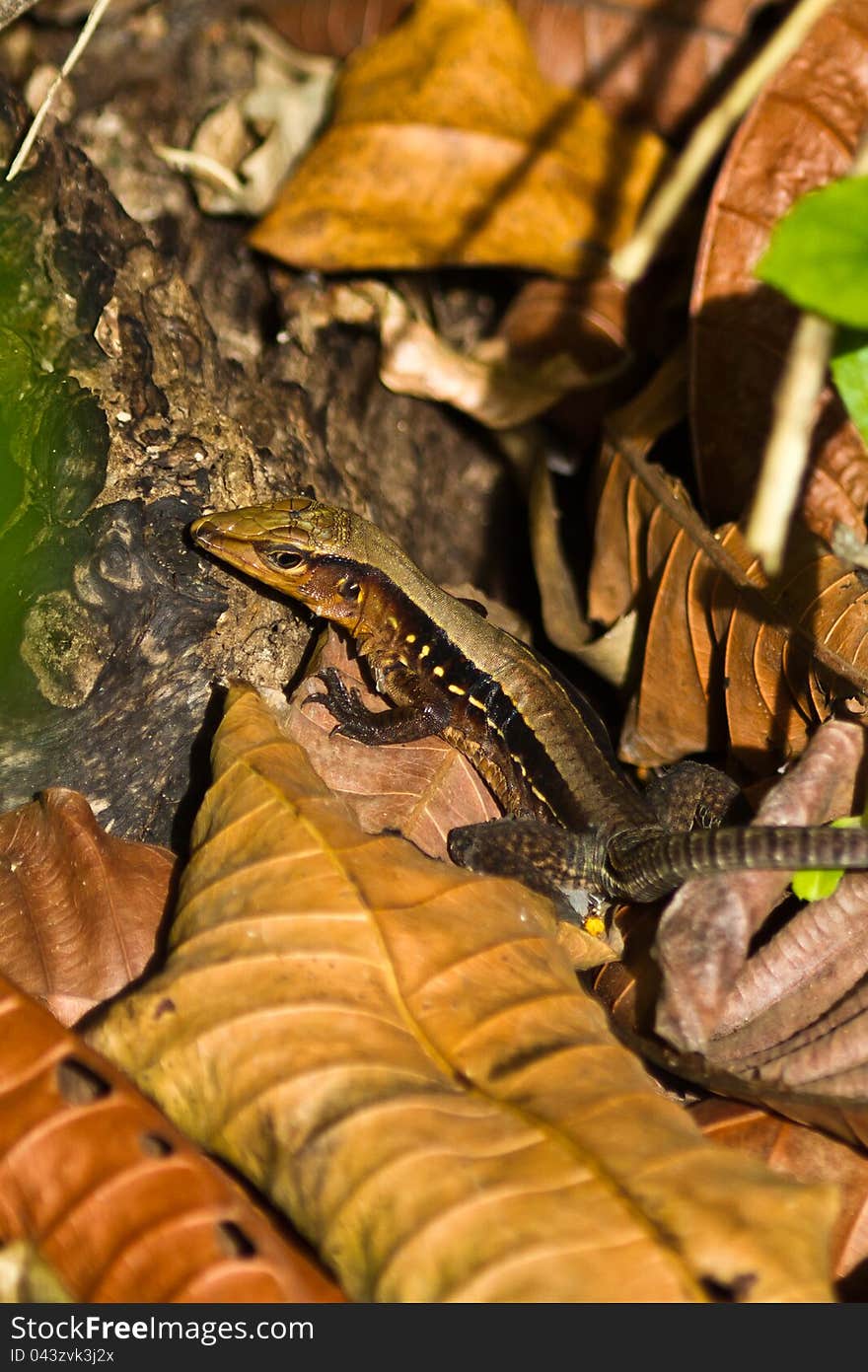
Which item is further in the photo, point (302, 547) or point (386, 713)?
point (386, 713)

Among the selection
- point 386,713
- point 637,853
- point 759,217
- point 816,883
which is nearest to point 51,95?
point 386,713

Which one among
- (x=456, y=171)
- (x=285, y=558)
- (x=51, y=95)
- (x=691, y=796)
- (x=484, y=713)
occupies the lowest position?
(x=691, y=796)

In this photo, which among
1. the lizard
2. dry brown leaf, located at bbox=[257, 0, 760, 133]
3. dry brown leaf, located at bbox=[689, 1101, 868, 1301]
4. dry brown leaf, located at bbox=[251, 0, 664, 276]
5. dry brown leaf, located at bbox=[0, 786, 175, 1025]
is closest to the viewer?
dry brown leaf, located at bbox=[689, 1101, 868, 1301]

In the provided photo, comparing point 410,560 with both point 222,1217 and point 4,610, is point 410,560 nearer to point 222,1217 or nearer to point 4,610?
point 4,610

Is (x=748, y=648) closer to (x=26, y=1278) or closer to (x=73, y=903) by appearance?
(x=73, y=903)

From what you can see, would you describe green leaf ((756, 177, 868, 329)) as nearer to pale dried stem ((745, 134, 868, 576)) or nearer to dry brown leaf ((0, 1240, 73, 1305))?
pale dried stem ((745, 134, 868, 576))

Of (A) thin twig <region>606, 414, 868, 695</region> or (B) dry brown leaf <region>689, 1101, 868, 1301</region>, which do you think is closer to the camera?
(B) dry brown leaf <region>689, 1101, 868, 1301</region>

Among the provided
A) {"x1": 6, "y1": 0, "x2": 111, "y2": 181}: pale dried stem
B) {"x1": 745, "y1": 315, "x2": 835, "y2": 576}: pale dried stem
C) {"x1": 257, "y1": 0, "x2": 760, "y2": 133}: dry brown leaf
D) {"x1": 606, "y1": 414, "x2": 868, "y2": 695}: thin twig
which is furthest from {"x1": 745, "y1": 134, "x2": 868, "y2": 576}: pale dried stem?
{"x1": 257, "y1": 0, "x2": 760, "y2": 133}: dry brown leaf
